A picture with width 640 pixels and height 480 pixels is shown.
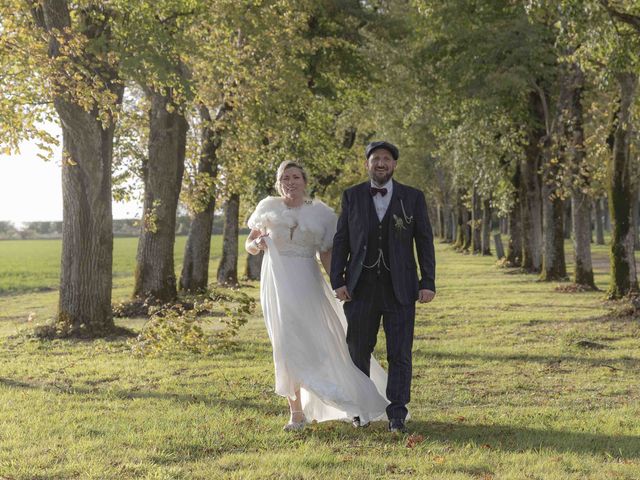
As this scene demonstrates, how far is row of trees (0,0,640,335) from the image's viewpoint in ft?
41.2

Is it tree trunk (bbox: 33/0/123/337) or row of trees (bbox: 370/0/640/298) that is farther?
row of trees (bbox: 370/0/640/298)

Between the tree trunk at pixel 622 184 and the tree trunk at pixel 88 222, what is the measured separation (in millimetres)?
10957

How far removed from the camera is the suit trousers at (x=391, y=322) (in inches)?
272

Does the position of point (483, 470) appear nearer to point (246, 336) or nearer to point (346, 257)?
point (346, 257)

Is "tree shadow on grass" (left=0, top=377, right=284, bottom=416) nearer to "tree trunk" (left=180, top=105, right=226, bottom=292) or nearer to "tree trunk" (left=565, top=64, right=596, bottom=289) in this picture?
"tree trunk" (left=180, top=105, right=226, bottom=292)

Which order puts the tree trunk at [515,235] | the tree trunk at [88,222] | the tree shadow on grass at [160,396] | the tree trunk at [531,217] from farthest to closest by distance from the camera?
the tree trunk at [515,235] < the tree trunk at [531,217] < the tree trunk at [88,222] < the tree shadow on grass at [160,396]

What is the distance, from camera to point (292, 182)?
282 inches

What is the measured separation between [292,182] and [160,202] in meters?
11.4

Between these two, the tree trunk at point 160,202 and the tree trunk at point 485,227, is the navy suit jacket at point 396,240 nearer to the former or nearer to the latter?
the tree trunk at point 160,202

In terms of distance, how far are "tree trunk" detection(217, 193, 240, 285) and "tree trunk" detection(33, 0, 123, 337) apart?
12348 mm

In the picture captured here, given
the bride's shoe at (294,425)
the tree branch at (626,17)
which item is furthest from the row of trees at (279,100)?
the bride's shoe at (294,425)

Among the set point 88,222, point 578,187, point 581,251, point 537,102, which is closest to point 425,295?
point 88,222

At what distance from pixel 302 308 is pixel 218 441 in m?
1.38

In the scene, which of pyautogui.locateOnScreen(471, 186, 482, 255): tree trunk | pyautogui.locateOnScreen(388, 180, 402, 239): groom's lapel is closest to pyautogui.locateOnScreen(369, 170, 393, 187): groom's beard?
pyautogui.locateOnScreen(388, 180, 402, 239): groom's lapel
